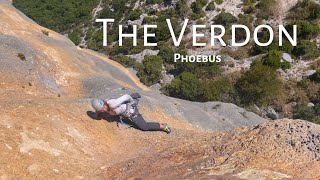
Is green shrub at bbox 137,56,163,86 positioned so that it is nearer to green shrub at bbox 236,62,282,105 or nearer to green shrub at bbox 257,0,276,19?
green shrub at bbox 236,62,282,105

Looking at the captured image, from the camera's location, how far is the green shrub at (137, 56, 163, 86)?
137 ft

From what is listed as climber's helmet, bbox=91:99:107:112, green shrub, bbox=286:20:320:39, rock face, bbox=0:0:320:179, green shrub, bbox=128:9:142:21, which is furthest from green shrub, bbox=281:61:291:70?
climber's helmet, bbox=91:99:107:112

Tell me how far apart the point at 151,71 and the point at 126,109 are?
26.9 meters

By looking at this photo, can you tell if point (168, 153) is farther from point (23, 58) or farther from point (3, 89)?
point (23, 58)

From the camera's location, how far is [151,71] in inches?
1693

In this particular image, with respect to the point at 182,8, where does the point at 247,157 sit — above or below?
below

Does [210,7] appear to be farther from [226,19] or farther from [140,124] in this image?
[140,124]

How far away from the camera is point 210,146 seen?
12984 mm

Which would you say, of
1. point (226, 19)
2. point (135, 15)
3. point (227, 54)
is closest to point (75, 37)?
point (135, 15)

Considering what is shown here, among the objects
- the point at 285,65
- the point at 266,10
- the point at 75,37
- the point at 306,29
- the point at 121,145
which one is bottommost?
the point at 285,65

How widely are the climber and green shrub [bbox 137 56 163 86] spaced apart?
77.8ft

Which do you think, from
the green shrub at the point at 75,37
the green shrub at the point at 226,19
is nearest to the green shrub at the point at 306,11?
the green shrub at the point at 226,19

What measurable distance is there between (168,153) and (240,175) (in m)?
3.59

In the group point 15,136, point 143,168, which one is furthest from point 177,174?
point 15,136
